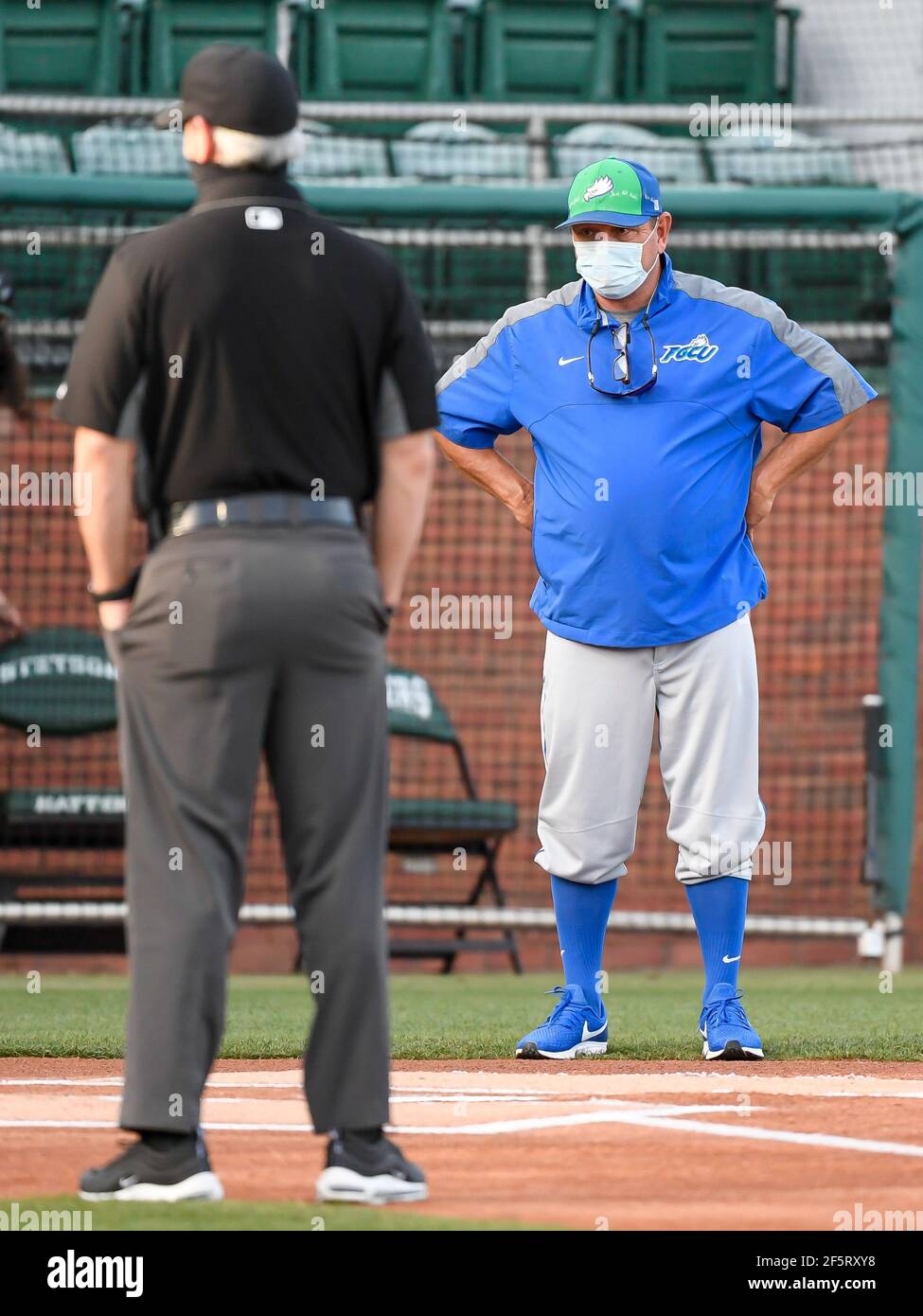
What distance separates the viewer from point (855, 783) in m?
11.4

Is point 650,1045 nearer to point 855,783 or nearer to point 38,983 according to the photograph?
point 38,983

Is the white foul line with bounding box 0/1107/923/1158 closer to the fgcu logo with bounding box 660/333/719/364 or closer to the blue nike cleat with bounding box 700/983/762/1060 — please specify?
the blue nike cleat with bounding box 700/983/762/1060

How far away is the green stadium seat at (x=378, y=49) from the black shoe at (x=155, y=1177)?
39.8 feet

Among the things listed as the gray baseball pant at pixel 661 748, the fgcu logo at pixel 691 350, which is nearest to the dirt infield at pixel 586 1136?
the gray baseball pant at pixel 661 748

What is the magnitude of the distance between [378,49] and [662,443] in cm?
1005

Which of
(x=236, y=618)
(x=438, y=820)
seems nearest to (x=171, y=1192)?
(x=236, y=618)

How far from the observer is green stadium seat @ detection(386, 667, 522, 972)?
994 cm

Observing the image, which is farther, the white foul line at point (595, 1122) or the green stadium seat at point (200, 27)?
the green stadium seat at point (200, 27)

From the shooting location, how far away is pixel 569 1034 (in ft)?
19.4

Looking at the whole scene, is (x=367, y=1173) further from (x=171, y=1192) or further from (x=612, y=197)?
(x=612, y=197)

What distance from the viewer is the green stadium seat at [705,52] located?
599 inches

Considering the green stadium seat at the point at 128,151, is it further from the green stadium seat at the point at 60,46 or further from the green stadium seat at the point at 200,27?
the green stadium seat at the point at 60,46

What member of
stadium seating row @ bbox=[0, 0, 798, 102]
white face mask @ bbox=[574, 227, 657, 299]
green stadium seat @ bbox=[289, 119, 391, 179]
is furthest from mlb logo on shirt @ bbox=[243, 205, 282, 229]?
stadium seating row @ bbox=[0, 0, 798, 102]
